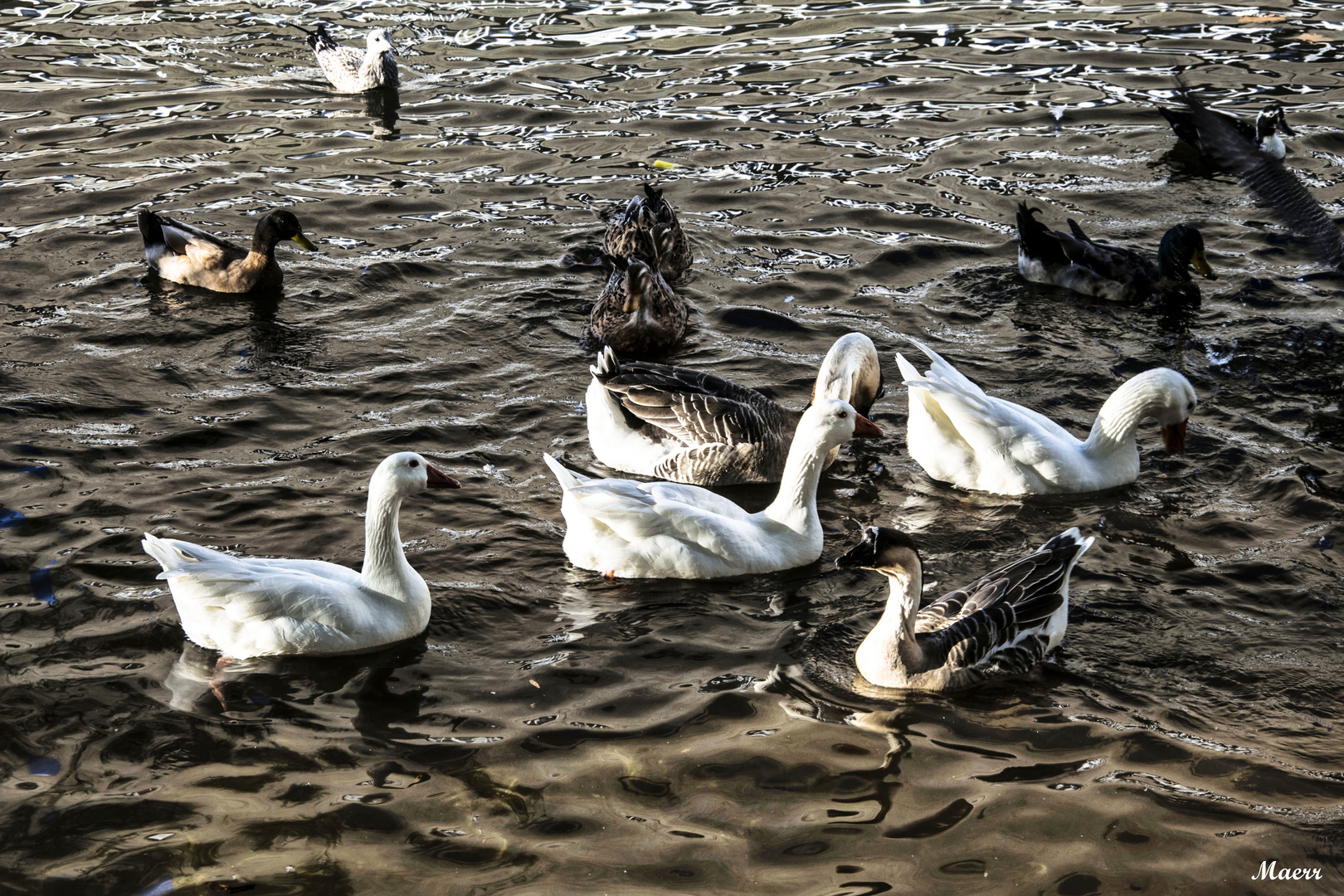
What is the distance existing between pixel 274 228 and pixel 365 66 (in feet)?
20.3

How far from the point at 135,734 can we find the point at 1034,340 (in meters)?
7.95

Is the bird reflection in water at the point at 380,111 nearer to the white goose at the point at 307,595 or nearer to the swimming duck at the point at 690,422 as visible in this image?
the swimming duck at the point at 690,422

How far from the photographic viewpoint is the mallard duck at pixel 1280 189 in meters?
9.35

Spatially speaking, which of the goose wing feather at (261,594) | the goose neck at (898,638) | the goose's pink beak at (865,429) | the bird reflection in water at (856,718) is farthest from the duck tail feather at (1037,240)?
the goose wing feather at (261,594)

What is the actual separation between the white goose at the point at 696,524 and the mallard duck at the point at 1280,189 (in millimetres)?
4070

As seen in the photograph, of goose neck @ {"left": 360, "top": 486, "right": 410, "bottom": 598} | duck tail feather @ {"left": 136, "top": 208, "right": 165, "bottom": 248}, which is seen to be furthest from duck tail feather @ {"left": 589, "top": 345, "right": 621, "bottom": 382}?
duck tail feather @ {"left": 136, "top": 208, "right": 165, "bottom": 248}

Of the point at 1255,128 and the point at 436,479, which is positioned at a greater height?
the point at 1255,128

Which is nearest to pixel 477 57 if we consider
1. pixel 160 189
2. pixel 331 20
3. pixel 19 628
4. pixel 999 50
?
pixel 331 20

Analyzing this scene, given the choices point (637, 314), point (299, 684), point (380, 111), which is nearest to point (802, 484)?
point (299, 684)

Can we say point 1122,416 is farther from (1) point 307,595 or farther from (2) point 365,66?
(2) point 365,66

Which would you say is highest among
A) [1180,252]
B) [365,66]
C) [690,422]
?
[365,66]

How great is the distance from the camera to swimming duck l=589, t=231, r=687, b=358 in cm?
1062

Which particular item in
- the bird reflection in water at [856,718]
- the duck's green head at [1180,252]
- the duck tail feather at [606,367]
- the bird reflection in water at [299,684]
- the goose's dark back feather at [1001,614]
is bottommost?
the bird reflection in water at [856,718]

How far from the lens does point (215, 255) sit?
38.1 ft
